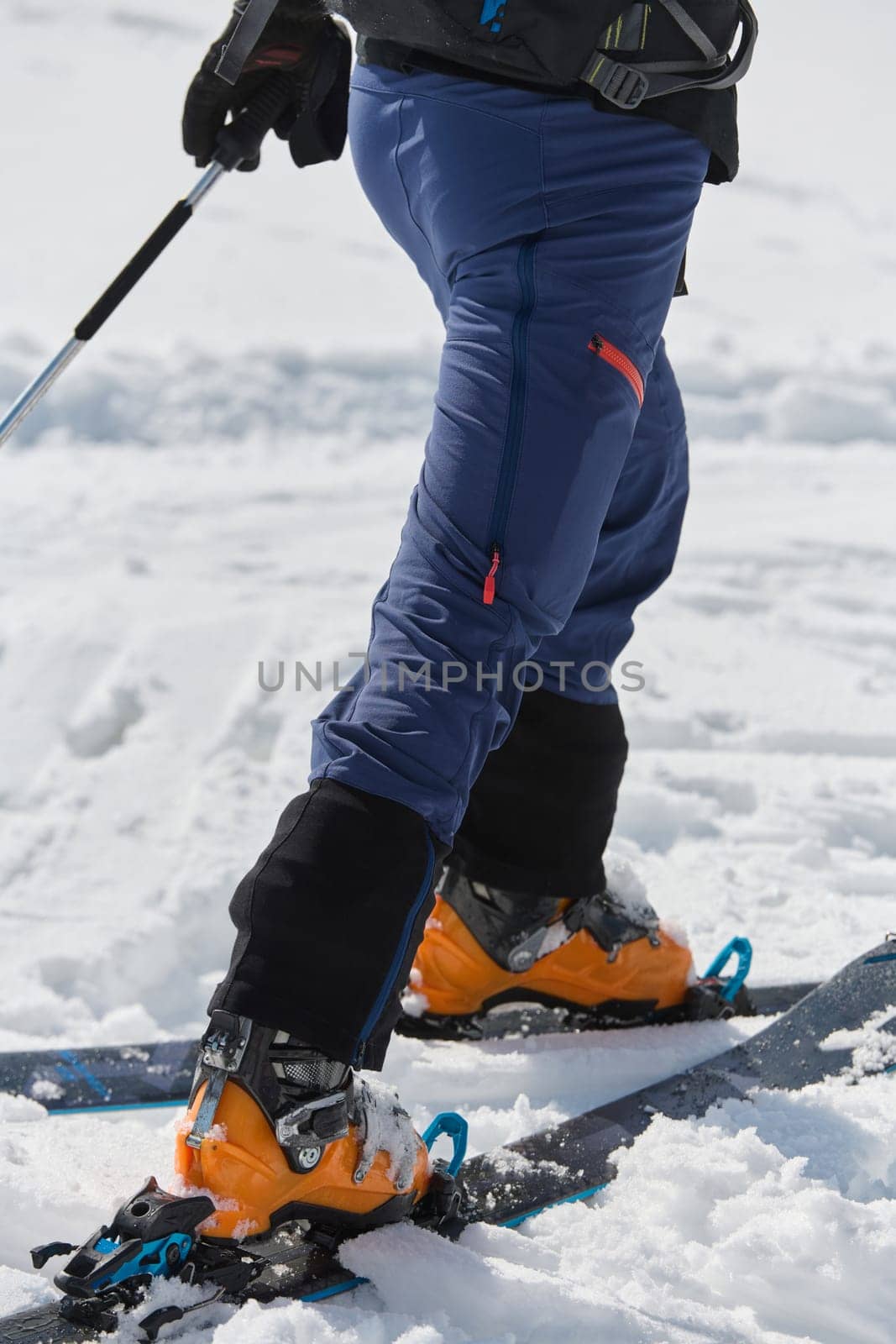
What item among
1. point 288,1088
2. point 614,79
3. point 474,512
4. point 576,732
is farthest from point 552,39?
point 288,1088

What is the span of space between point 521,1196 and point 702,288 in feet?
31.2

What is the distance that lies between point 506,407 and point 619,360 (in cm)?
14

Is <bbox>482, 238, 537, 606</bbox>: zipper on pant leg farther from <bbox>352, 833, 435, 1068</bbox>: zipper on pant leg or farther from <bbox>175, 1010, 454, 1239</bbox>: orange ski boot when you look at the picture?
<bbox>175, 1010, 454, 1239</bbox>: orange ski boot

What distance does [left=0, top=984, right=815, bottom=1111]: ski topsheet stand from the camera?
1.66 meters

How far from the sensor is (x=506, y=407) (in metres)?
1.26

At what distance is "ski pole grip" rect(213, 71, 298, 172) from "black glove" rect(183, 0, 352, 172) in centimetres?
1

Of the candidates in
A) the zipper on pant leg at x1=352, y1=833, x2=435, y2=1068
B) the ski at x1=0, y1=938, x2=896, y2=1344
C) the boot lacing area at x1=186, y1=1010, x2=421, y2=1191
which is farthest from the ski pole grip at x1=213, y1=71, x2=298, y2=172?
the ski at x1=0, y1=938, x2=896, y2=1344

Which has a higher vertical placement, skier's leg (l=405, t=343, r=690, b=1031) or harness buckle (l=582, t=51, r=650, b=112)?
harness buckle (l=582, t=51, r=650, b=112)

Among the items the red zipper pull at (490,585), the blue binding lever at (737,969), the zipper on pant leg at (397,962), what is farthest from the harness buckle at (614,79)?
the blue binding lever at (737,969)

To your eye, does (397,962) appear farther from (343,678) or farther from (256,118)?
(343,678)

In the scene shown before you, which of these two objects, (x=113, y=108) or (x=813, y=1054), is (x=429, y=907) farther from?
(x=113, y=108)

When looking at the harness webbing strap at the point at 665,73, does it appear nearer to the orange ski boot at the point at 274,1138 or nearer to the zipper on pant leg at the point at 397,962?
the zipper on pant leg at the point at 397,962

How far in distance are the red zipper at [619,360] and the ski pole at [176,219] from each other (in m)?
0.67

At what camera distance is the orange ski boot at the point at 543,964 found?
182 centimetres
